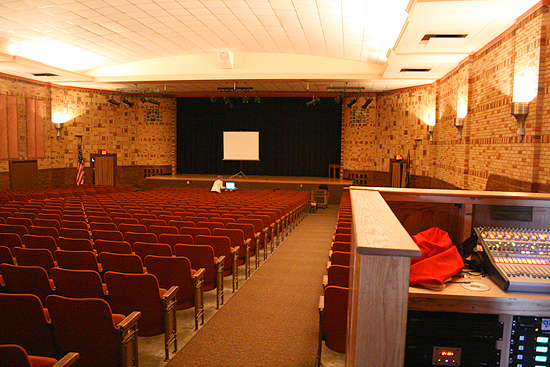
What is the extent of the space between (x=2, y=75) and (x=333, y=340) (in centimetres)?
1692

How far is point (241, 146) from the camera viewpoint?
70.5 ft

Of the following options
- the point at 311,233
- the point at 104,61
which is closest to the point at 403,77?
the point at 311,233

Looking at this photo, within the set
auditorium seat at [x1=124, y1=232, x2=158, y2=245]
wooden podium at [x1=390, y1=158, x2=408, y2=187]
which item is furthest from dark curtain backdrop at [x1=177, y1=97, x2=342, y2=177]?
auditorium seat at [x1=124, y1=232, x2=158, y2=245]

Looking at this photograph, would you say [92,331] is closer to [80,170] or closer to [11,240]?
[11,240]

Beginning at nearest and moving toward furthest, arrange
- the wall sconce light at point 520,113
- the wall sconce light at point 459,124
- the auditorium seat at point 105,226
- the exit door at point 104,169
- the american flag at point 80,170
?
the auditorium seat at point 105,226, the wall sconce light at point 520,113, the wall sconce light at point 459,124, the american flag at point 80,170, the exit door at point 104,169

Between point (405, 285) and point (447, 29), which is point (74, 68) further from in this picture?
point (405, 285)

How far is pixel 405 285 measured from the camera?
1.24 metres

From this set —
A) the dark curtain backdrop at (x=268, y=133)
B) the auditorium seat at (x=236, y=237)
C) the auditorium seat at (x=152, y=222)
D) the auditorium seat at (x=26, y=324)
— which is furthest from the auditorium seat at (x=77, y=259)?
the dark curtain backdrop at (x=268, y=133)

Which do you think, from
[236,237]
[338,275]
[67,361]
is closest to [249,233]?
[236,237]

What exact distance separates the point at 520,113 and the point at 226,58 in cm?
1104

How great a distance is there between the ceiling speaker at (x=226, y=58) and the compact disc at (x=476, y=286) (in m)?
14.2

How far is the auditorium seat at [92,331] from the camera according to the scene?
2836 mm

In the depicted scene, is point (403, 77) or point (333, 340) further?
point (403, 77)

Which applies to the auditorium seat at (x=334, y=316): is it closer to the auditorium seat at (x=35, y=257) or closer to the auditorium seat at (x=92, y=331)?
the auditorium seat at (x=92, y=331)
